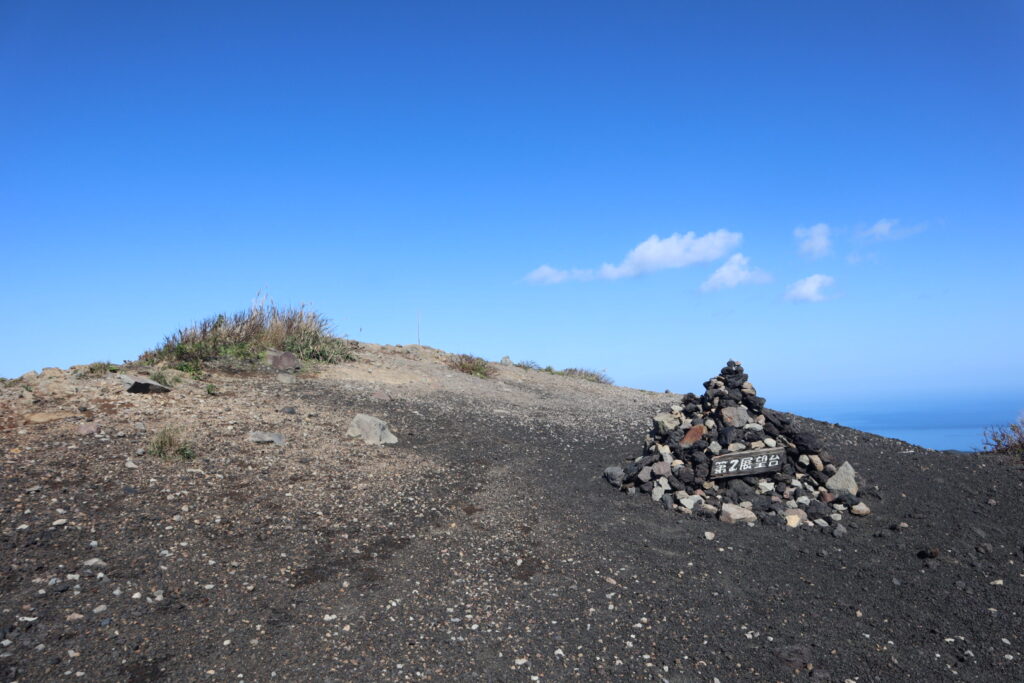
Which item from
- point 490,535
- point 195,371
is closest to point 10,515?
point 490,535

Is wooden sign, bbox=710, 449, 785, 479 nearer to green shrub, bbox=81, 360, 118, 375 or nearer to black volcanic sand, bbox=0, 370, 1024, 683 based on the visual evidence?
black volcanic sand, bbox=0, 370, 1024, 683

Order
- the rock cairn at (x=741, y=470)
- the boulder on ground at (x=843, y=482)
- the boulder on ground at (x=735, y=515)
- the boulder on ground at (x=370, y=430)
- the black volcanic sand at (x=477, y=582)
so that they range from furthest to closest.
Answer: the boulder on ground at (x=370, y=430), the boulder on ground at (x=843, y=482), the rock cairn at (x=741, y=470), the boulder on ground at (x=735, y=515), the black volcanic sand at (x=477, y=582)

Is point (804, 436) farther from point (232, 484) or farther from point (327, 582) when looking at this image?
point (232, 484)

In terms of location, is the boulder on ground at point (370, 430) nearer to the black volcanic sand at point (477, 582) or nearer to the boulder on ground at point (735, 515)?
the black volcanic sand at point (477, 582)

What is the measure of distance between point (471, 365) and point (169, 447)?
30.2 feet

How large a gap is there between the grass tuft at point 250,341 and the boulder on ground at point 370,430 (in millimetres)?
3669

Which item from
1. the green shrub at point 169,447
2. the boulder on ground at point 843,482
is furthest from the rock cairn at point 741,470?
the green shrub at point 169,447

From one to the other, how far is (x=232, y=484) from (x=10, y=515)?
1.98 meters

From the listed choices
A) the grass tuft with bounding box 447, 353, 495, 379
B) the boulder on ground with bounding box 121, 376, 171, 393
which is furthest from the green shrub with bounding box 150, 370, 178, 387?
the grass tuft with bounding box 447, 353, 495, 379

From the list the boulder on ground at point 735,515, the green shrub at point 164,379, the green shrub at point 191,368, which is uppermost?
the green shrub at point 191,368

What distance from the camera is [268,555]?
19.7 feet

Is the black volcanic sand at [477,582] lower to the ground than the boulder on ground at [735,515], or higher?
lower

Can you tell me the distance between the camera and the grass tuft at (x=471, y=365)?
52.7ft

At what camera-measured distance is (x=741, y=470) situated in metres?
8.49
